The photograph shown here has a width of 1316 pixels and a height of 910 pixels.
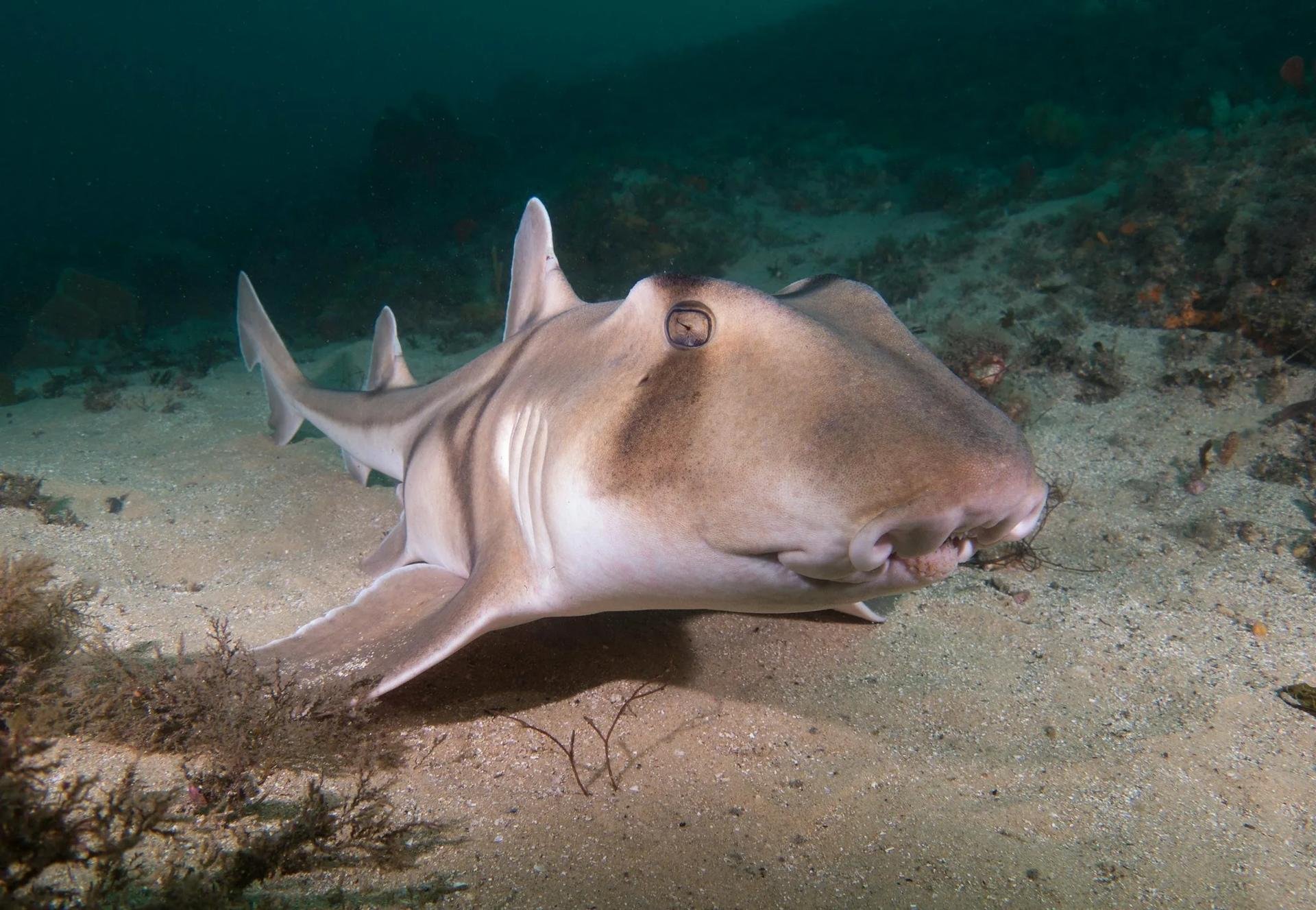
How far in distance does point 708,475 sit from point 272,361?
5.81 m

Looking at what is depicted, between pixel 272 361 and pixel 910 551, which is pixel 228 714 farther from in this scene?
pixel 272 361

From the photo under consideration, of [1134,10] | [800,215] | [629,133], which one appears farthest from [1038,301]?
[1134,10]

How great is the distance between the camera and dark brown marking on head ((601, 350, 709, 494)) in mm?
1956

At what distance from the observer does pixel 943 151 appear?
19.6 metres

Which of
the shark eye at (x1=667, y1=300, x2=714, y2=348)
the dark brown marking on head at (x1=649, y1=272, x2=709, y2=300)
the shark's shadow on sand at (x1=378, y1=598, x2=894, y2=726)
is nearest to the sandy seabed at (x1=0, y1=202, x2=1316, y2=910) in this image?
the shark's shadow on sand at (x1=378, y1=598, x2=894, y2=726)

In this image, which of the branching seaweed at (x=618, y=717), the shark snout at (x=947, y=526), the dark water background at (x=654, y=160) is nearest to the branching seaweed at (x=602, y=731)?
the branching seaweed at (x=618, y=717)

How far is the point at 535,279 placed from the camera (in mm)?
3898

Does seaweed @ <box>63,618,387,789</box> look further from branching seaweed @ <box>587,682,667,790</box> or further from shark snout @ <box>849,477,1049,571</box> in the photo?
shark snout @ <box>849,477,1049,571</box>

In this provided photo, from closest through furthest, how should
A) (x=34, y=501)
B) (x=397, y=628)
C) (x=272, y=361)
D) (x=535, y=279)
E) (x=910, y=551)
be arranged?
(x=910, y=551), (x=397, y=628), (x=535, y=279), (x=34, y=501), (x=272, y=361)

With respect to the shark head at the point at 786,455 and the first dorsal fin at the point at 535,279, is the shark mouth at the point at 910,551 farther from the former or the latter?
the first dorsal fin at the point at 535,279

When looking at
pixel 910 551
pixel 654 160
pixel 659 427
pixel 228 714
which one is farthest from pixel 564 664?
pixel 654 160

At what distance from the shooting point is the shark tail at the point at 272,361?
6027mm

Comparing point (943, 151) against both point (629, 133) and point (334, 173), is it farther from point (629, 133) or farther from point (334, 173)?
point (334, 173)

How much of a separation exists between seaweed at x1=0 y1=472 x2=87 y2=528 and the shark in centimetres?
326
